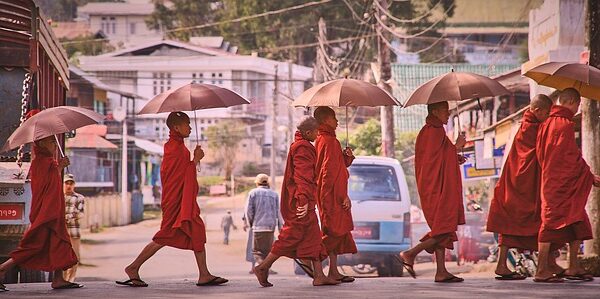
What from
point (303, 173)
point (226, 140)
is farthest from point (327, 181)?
point (226, 140)

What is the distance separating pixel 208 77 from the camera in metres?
32.9

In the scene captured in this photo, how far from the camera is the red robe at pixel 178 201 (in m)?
11.4

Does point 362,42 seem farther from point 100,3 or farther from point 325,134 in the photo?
point 325,134

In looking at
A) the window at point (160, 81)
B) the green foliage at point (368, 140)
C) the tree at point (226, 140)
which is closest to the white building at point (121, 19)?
the window at point (160, 81)

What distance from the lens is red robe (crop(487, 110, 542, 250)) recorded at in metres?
11.6

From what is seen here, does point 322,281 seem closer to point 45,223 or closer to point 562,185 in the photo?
point 562,185

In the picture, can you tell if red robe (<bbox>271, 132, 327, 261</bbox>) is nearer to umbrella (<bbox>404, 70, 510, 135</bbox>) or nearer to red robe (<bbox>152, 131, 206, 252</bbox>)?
red robe (<bbox>152, 131, 206, 252</bbox>)

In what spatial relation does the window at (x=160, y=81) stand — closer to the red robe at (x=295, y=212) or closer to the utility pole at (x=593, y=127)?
the utility pole at (x=593, y=127)

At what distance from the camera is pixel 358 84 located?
39.2 feet

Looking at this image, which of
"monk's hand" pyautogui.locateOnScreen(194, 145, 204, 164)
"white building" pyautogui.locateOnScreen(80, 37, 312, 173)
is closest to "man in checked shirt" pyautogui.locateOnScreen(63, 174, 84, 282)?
"monk's hand" pyautogui.locateOnScreen(194, 145, 204, 164)

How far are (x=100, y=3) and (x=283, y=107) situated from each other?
18.7 feet

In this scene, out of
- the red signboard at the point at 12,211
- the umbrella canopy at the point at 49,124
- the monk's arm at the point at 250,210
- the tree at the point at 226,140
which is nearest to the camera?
the umbrella canopy at the point at 49,124

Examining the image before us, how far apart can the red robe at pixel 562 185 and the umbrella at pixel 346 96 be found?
4.96ft

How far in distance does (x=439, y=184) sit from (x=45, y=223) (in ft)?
11.9
